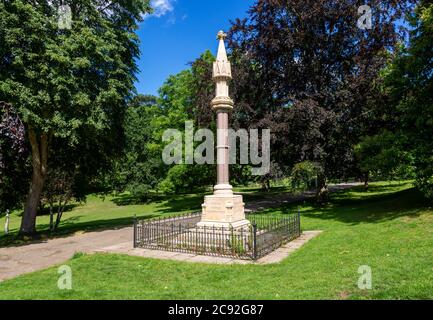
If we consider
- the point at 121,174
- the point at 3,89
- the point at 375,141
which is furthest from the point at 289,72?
the point at 121,174

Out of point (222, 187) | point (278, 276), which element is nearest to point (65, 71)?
point (222, 187)

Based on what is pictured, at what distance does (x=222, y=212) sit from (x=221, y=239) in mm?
1787

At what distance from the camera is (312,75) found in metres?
22.1

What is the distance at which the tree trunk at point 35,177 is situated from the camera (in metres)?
17.5

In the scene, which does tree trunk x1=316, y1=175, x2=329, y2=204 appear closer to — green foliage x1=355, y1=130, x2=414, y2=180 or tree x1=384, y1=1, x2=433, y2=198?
green foliage x1=355, y1=130, x2=414, y2=180

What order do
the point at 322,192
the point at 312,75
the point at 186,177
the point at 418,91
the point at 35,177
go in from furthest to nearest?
the point at 186,177 → the point at 322,192 → the point at 312,75 → the point at 35,177 → the point at 418,91

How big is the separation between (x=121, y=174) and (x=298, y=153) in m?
25.1

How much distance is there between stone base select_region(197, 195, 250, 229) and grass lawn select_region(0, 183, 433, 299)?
2975 mm

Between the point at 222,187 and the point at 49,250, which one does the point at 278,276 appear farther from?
the point at 49,250

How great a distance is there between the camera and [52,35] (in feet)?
50.3

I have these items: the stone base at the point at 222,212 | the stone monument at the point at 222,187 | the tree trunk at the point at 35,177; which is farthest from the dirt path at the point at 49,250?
the stone monument at the point at 222,187

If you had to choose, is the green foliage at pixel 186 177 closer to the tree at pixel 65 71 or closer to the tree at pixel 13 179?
the tree at pixel 65 71

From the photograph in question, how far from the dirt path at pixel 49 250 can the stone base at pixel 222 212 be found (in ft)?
13.2

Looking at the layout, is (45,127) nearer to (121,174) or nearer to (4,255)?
(4,255)
